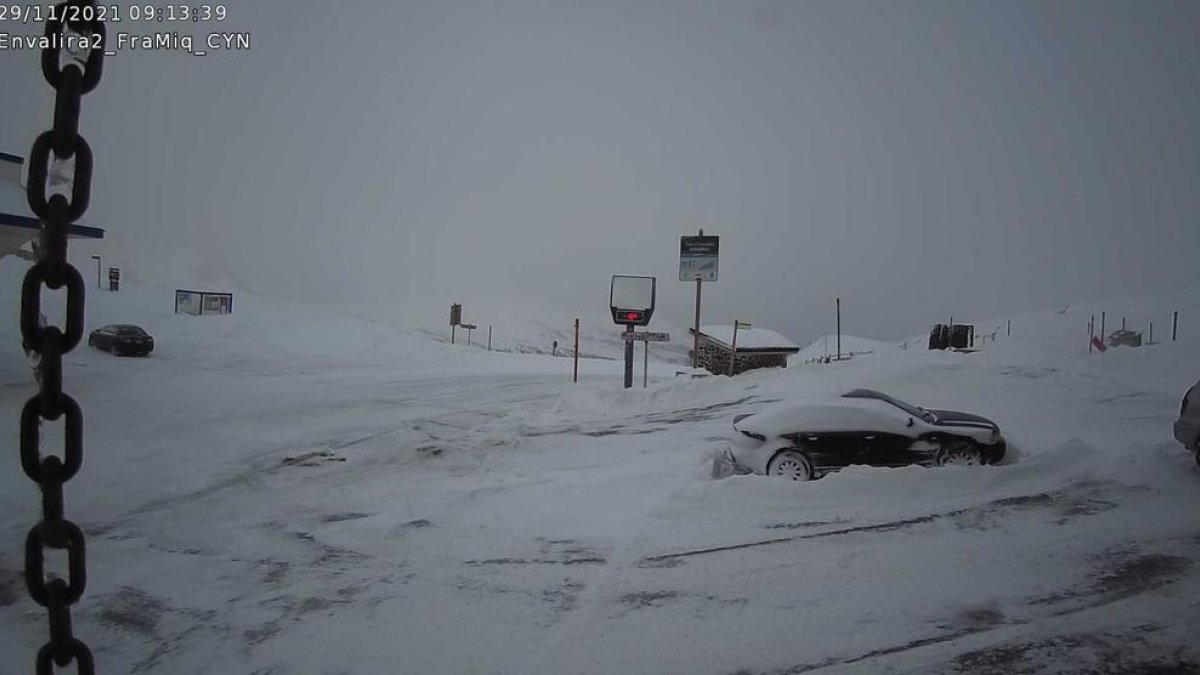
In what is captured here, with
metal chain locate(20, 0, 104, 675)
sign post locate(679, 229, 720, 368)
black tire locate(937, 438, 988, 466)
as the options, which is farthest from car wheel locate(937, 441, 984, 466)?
sign post locate(679, 229, 720, 368)

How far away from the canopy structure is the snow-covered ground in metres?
1.16

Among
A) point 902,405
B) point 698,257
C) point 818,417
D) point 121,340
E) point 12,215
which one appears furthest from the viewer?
point 698,257

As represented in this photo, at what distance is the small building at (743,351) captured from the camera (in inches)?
931

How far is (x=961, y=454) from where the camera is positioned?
7.57 metres

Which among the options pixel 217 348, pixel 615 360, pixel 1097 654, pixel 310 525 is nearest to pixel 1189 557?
pixel 1097 654

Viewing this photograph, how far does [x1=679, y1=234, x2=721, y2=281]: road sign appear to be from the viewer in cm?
1970

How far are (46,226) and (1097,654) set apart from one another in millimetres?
5203

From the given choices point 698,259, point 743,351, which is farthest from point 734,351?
point 698,259

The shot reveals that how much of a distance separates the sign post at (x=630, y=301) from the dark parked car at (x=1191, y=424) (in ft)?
32.9

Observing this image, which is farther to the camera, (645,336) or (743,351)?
(743,351)

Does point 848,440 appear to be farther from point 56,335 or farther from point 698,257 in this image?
point 698,257

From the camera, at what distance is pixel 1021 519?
566 cm

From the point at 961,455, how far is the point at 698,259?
1299 centimetres

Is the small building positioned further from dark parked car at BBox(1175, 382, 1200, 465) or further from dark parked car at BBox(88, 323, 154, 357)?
dark parked car at BBox(88, 323, 154, 357)
